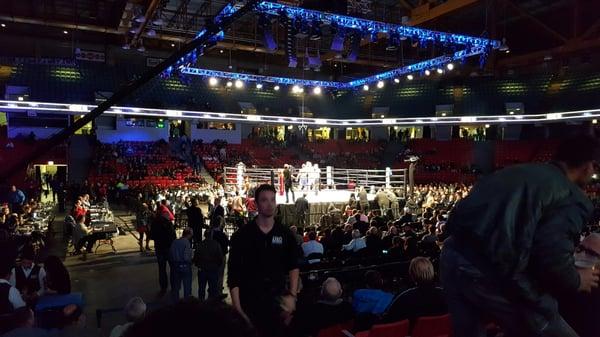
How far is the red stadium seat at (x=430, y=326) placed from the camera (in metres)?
3.29

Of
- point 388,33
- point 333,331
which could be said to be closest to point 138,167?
point 388,33

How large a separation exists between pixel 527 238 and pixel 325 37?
22.6 m

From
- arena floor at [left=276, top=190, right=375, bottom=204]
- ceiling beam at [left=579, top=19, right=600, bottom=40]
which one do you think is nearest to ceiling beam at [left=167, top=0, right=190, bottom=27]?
arena floor at [left=276, top=190, right=375, bottom=204]

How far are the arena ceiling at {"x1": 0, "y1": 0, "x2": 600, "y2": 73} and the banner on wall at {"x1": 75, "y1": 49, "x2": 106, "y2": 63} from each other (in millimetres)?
823

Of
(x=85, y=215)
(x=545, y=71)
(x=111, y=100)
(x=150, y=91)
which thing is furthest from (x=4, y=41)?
(x=545, y=71)

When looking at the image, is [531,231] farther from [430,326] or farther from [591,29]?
[591,29]

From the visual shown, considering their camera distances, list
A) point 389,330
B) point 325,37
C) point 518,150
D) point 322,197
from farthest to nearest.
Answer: point 518,150 < point 325,37 < point 322,197 < point 389,330

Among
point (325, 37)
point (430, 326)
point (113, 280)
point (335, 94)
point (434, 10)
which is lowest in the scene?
point (113, 280)

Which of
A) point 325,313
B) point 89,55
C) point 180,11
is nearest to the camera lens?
point 325,313

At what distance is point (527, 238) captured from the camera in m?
1.51

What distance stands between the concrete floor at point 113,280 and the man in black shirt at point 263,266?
350 centimetres

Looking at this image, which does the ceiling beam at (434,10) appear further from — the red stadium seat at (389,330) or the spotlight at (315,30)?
the red stadium seat at (389,330)

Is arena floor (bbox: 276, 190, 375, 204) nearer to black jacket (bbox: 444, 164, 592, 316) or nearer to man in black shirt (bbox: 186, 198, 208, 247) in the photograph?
man in black shirt (bbox: 186, 198, 208, 247)

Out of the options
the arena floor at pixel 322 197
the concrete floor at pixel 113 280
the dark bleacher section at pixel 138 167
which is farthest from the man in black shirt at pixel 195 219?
the dark bleacher section at pixel 138 167
